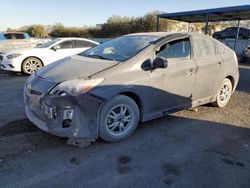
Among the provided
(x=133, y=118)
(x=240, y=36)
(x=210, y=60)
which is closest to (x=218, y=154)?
(x=133, y=118)

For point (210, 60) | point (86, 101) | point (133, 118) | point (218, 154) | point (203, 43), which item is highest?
point (203, 43)

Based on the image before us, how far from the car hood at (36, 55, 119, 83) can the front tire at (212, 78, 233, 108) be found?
271cm

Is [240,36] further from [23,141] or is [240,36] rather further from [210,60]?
[23,141]

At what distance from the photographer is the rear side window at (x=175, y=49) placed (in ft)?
14.0

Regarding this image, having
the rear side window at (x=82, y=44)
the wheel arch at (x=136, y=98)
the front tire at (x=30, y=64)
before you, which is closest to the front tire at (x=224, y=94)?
the wheel arch at (x=136, y=98)

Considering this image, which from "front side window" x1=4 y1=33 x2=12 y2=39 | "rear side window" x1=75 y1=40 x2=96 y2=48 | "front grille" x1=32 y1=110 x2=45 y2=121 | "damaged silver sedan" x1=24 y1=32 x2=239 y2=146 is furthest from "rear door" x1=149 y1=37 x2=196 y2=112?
"front side window" x1=4 y1=33 x2=12 y2=39

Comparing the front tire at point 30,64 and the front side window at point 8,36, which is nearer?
the front tire at point 30,64

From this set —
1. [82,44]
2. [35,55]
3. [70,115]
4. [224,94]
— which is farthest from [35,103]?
[82,44]

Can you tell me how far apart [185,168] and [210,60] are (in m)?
2.57

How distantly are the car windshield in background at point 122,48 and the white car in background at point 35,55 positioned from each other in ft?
17.9

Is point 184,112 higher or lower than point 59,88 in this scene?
lower

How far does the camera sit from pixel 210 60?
16.2 ft

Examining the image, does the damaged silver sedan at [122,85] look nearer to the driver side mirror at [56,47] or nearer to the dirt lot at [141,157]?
the dirt lot at [141,157]

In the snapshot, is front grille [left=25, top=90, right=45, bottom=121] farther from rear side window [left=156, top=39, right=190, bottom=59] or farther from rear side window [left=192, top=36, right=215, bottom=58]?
rear side window [left=192, top=36, right=215, bottom=58]
